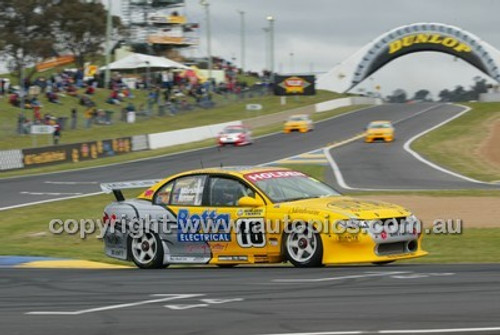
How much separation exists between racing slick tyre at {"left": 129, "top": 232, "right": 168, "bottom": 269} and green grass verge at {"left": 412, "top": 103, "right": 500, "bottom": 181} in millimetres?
22382

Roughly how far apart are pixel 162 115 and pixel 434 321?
2232 inches

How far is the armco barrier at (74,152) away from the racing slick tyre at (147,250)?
94.6 feet

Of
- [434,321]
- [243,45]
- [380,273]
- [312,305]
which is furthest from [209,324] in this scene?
[243,45]

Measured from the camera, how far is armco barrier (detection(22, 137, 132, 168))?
40969mm

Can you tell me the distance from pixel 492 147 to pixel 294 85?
3836 centimetres

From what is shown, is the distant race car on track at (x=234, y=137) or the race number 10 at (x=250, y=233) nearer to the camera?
the race number 10 at (x=250, y=233)

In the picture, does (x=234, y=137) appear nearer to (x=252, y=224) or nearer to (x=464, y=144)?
(x=464, y=144)

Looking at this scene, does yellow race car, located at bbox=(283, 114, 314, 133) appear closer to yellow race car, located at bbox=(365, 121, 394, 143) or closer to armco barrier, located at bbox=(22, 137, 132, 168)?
yellow race car, located at bbox=(365, 121, 394, 143)

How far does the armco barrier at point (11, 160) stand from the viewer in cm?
3947

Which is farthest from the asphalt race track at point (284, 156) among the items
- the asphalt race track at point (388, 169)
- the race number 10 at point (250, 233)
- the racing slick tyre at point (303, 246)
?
the racing slick tyre at point (303, 246)

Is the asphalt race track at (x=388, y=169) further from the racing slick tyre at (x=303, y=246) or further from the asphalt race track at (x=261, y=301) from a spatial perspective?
the asphalt race track at (x=261, y=301)

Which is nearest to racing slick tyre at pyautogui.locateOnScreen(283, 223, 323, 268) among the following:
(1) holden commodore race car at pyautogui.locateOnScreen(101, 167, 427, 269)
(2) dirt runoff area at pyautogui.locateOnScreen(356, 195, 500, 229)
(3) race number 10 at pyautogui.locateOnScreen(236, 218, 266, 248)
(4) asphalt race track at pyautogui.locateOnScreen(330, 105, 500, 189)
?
(1) holden commodore race car at pyautogui.locateOnScreen(101, 167, 427, 269)

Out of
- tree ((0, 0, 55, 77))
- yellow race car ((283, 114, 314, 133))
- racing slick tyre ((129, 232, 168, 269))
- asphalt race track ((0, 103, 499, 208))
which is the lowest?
racing slick tyre ((129, 232, 168, 269))

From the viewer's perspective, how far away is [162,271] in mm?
11938
